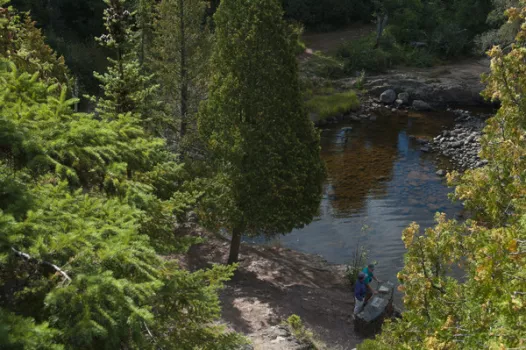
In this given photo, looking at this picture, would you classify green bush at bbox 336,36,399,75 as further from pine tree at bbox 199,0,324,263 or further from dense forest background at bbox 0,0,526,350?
pine tree at bbox 199,0,324,263

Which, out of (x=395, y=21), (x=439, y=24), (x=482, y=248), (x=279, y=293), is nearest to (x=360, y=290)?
(x=279, y=293)

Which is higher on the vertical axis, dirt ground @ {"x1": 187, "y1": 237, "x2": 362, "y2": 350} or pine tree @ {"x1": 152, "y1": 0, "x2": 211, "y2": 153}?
pine tree @ {"x1": 152, "y1": 0, "x2": 211, "y2": 153}

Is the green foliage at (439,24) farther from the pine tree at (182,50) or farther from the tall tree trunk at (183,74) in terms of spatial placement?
the tall tree trunk at (183,74)

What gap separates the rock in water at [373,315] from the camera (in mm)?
14500

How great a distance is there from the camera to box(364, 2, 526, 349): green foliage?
18.5 feet

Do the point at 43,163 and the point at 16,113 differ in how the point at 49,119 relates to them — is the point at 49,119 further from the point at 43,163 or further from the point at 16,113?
the point at 43,163

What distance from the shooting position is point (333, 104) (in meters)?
38.8

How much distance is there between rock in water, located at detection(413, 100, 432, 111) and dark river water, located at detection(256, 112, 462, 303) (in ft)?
13.0

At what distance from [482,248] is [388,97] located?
1475 inches

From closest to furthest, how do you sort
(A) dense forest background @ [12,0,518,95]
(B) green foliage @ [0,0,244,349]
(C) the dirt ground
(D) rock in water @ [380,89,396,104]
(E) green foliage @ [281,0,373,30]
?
(B) green foliage @ [0,0,244,349]
(C) the dirt ground
(A) dense forest background @ [12,0,518,95]
(D) rock in water @ [380,89,396,104]
(E) green foliage @ [281,0,373,30]

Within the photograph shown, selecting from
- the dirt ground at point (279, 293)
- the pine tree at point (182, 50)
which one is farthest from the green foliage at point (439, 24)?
the dirt ground at point (279, 293)

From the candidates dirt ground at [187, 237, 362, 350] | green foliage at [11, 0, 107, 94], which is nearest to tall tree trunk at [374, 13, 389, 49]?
green foliage at [11, 0, 107, 94]

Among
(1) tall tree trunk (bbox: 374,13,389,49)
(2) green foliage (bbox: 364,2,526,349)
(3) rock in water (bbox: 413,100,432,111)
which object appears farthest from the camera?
(1) tall tree trunk (bbox: 374,13,389,49)

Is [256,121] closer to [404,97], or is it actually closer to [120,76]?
[120,76]
